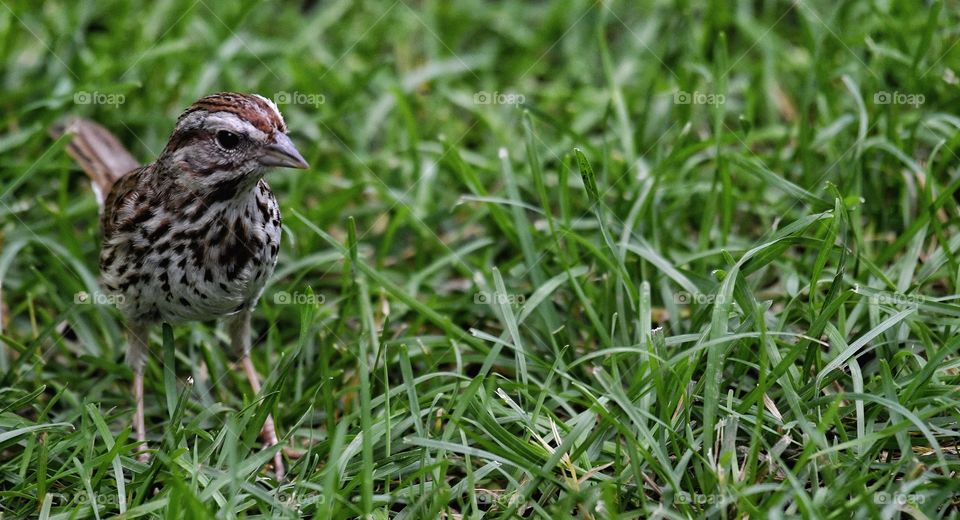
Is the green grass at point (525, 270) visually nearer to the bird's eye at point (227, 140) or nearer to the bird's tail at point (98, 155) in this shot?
the bird's tail at point (98, 155)

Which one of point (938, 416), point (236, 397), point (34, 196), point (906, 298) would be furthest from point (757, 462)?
point (34, 196)

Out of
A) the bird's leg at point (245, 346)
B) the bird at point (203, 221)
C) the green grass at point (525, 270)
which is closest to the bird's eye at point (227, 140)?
the bird at point (203, 221)

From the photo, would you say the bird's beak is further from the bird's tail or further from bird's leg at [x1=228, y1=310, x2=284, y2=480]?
the bird's tail

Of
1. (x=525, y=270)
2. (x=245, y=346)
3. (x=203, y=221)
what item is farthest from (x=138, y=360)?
(x=525, y=270)

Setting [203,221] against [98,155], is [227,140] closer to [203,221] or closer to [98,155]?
[203,221]

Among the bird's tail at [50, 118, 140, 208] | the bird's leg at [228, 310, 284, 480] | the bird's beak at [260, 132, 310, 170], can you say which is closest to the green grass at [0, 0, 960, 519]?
the bird's leg at [228, 310, 284, 480]

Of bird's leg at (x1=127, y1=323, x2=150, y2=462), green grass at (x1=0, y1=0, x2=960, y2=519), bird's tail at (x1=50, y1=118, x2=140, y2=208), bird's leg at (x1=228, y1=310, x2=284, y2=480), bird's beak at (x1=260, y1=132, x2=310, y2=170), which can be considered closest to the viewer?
green grass at (x1=0, y1=0, x2=960, y2=519)

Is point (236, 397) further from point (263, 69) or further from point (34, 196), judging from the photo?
point (263, 69)
